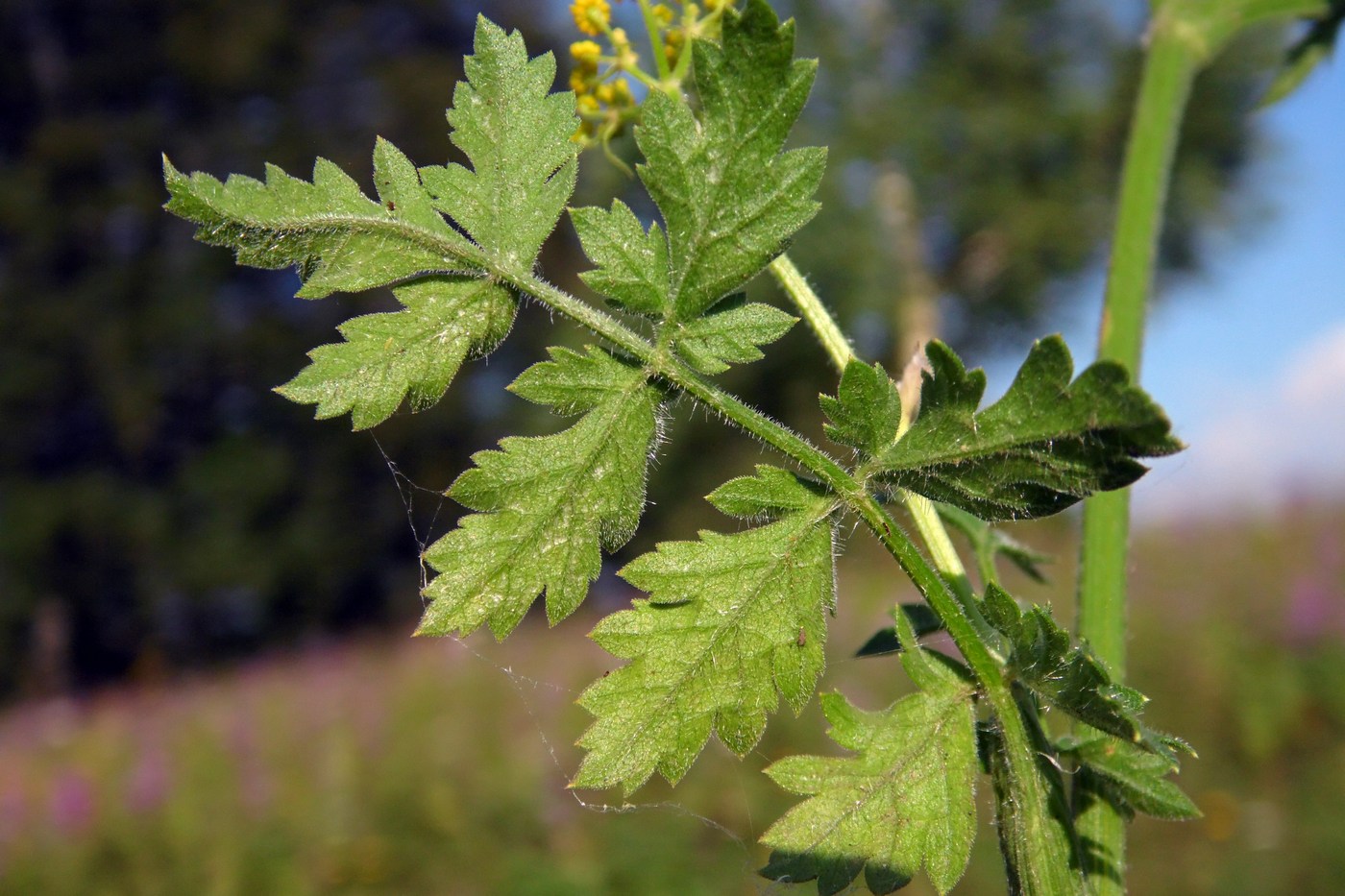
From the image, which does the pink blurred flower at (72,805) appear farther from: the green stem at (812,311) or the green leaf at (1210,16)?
the green leaf at (1210,16)

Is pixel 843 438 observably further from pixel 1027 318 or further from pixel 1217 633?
pixel 1027 318

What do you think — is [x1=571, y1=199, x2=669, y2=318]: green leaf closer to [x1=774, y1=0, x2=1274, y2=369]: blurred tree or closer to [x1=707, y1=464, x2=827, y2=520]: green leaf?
[x1=707, y1=464, x2=827, y2=520]: green leaf

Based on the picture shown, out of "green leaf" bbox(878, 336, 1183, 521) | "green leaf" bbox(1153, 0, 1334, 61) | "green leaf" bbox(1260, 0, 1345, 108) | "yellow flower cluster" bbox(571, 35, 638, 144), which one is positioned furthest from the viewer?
"green leaf" bbox(1260, 0, 1345, 108)

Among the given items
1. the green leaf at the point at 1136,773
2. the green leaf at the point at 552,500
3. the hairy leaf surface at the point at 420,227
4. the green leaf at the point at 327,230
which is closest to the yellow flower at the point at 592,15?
the hairy leaf surface at the point at 420,227

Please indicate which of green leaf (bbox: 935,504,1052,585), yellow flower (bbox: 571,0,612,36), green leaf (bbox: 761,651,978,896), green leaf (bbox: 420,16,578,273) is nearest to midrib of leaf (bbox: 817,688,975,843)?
green leaf (bbox: 761,651,978,896)

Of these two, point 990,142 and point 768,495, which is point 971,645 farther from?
point 990,142

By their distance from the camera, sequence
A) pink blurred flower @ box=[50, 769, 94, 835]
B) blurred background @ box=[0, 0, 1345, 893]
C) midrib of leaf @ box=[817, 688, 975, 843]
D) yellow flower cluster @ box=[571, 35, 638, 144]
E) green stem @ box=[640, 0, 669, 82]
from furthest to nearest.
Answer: blurred background @ box=[0, 0, 1345, 893], pink blurred flower @ box=[50, 769, 94, 835], yellow flower cluster @ box=[571, 35, 638, 144], green stem @ box=[640, 0, 669, 82], midrib of leaf @ box=[817, 688, 975, 843]
